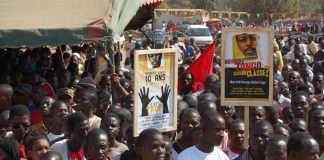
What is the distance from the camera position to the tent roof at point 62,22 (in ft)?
30.5

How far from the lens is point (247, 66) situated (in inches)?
305

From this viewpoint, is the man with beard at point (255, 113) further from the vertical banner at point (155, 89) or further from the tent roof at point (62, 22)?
the tent roof at point (62, 22)

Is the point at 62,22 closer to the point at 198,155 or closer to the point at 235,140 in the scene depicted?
the point at 235,140

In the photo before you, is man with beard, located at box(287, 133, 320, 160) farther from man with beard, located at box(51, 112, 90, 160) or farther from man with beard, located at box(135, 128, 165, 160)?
man with beard, located at box(51, 112, 90, 160)

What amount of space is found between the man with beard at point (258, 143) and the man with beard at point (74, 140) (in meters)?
1.41

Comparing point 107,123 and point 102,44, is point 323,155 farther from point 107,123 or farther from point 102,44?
point 102,44

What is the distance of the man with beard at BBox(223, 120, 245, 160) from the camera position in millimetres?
7281

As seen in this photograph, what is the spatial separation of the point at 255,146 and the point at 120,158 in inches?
47.2

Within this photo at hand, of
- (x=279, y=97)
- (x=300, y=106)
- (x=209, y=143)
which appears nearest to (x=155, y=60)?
(x=209, y=143)

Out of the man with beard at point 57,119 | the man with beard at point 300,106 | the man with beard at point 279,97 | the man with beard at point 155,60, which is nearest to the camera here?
the man with beard at point 155,60

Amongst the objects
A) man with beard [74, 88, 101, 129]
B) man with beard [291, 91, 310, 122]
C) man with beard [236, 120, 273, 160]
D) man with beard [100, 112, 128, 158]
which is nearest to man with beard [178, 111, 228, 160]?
man with beard [236, 120, 273, 160]

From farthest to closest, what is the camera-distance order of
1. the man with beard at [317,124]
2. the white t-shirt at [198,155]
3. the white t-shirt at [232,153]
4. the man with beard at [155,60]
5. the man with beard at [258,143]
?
the man with beard at [317,124] → the white t-shirt at [232,153] → the man with beard at [155,60] → the man with beard at [258,143] → the white t-shirt at [198,155]

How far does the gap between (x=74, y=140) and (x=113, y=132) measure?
1.49 ft

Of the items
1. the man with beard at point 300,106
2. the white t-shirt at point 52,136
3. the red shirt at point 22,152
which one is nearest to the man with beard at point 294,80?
the man with beard at point 300,106
